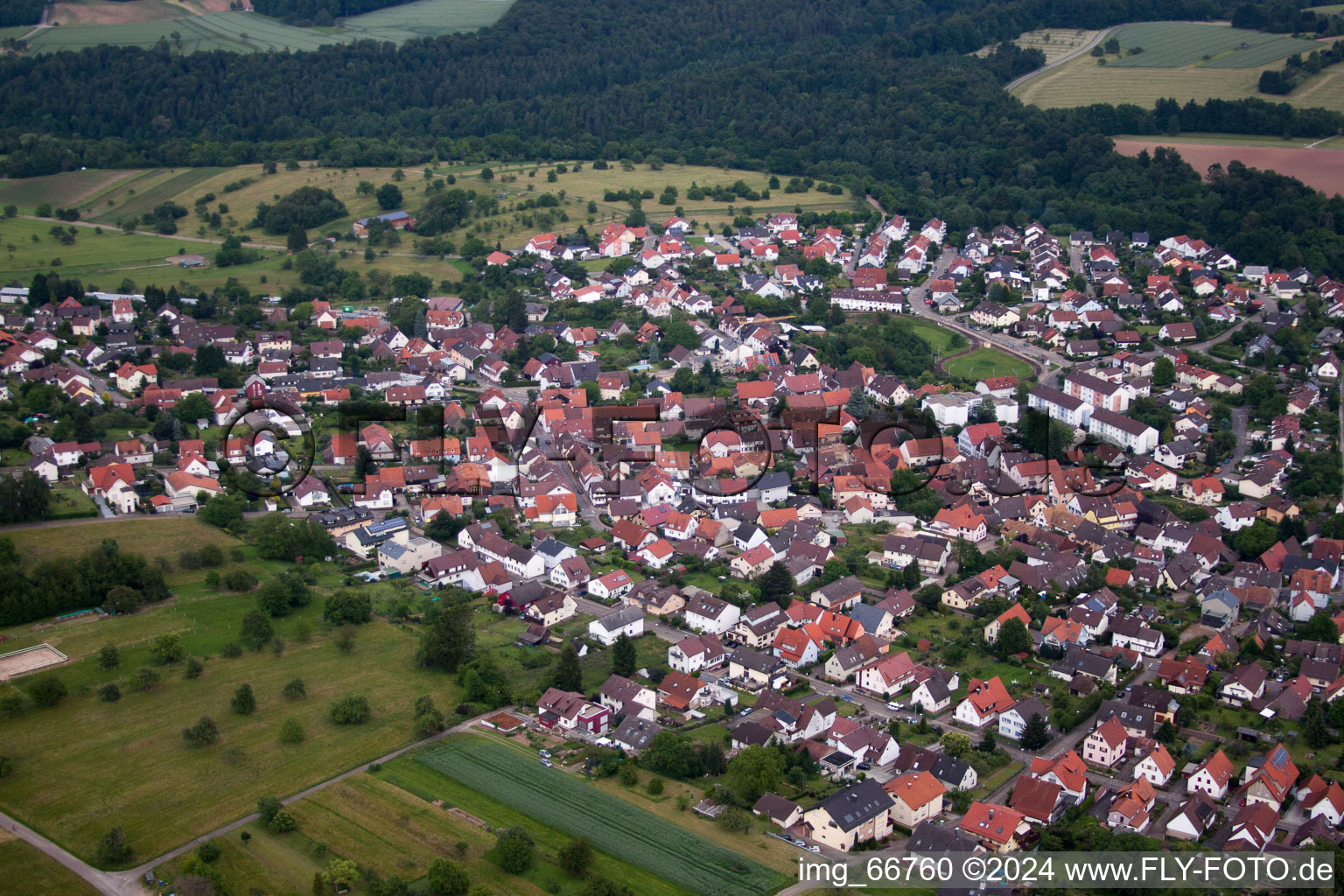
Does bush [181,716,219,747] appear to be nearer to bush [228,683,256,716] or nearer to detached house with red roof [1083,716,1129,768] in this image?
bush [228,683,256,716]

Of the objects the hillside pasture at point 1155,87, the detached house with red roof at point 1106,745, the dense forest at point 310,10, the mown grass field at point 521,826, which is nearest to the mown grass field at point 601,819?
the mown grass field at point 521,826

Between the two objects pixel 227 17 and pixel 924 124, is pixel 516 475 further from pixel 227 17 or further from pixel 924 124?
pixel 227 17

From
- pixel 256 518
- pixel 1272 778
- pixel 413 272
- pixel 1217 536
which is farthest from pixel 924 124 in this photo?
pixel 1272 778

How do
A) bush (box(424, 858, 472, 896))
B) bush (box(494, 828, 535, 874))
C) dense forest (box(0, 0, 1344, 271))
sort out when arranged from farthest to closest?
dense forest (box(0, 0, 1344, 271)), bush (box(494, 828, 535, 874)), bush (box(424, 858, 472, 896))

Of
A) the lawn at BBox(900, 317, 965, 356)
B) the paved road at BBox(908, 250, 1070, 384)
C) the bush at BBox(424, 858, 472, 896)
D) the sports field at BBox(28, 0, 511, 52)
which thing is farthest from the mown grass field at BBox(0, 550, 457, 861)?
the sports field at BBox(28, 0, 511, 52)

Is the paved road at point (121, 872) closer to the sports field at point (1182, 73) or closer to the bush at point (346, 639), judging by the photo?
the bush at point (346, 639)
